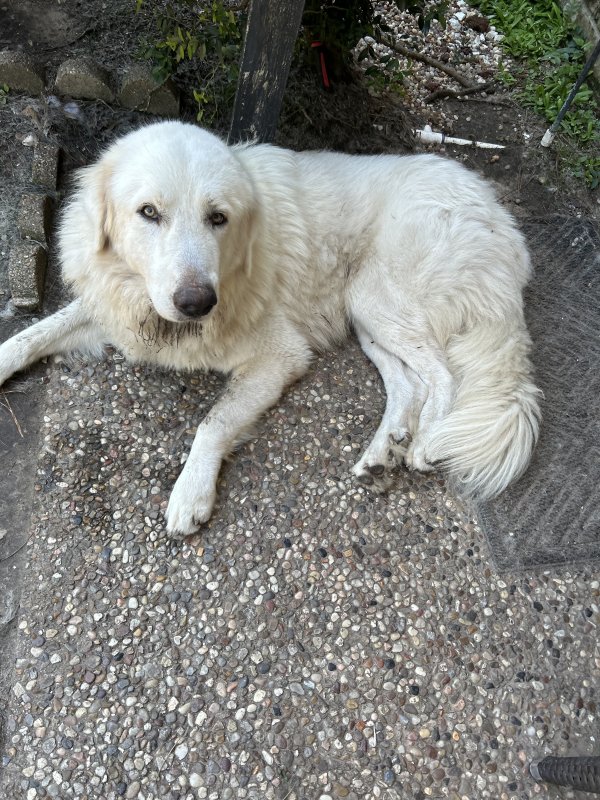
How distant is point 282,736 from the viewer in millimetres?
2023

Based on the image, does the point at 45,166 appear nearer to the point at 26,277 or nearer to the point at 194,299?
the point at 26,277

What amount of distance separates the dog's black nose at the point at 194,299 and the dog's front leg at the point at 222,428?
2.11 ft

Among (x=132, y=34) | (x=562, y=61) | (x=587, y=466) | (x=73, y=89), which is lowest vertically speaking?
(x=587, y=466)

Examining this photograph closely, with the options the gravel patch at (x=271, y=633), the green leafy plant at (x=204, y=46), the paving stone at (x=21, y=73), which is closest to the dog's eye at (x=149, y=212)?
the gravel patch at (x=271, y=633)

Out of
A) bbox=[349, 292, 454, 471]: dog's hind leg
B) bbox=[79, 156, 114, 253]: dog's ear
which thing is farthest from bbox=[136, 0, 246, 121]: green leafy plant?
bbox=[349, 292, 454, 471]: dog's hind leg

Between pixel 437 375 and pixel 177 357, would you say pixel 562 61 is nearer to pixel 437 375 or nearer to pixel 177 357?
pixel 437 375

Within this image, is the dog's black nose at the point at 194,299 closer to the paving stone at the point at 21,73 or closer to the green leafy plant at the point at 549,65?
the paving stone at the point at 21,73

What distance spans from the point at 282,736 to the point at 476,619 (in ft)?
2.84

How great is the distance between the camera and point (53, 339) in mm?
2812

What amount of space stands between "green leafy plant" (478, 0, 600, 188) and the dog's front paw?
11.4 ft

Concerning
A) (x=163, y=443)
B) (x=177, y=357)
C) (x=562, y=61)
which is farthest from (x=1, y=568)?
(x=562, y=61)

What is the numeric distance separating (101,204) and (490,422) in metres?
1.83

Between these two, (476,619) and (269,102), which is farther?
(269,102)

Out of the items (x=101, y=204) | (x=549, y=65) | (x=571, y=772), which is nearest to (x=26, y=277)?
(x=101, y=204)
